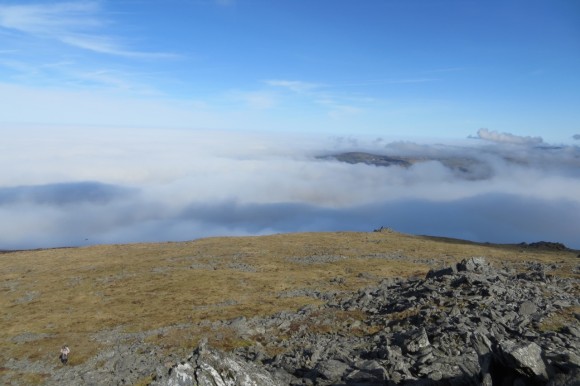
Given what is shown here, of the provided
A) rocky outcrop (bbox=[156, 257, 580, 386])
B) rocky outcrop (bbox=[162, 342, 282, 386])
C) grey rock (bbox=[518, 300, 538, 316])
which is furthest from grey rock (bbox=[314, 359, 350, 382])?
grey rock (bbox=[518, 300, 538, 316])

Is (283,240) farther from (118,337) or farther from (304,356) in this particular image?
(304,356)

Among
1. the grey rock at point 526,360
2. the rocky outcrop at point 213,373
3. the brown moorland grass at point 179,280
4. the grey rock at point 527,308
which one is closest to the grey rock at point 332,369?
the rocky outcrop at point 213,373

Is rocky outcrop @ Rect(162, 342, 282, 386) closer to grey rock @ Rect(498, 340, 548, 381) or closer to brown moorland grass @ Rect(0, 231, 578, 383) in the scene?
grey rock @ Rect(498, 340, 548, 381)

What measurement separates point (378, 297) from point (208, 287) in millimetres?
33949

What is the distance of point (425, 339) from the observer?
34.9m

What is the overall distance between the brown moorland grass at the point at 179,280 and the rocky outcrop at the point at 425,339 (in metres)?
8.72

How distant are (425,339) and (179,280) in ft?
194

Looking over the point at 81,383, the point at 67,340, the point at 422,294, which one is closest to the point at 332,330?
the point at 422,294

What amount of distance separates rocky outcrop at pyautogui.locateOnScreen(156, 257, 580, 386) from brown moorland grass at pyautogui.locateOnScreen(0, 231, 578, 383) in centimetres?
872

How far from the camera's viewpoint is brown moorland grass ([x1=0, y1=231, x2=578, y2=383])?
54.5m

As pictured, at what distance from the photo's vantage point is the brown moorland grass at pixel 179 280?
54.5 m

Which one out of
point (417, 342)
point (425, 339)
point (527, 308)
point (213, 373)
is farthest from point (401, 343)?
point (213, 373)

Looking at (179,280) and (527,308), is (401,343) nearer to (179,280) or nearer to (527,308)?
(527,308)

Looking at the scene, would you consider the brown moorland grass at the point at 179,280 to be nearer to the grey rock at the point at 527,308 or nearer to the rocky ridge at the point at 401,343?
the rocky ridge at the point at 401,343
